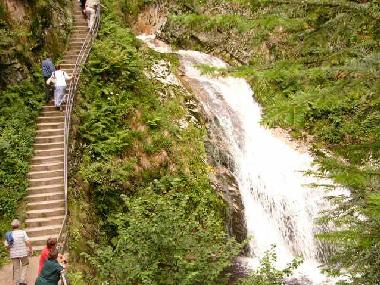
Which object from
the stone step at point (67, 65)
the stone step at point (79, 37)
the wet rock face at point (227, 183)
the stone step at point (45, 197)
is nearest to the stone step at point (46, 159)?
the stone step at point (45, 197)

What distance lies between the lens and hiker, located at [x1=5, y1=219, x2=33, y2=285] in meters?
10.4

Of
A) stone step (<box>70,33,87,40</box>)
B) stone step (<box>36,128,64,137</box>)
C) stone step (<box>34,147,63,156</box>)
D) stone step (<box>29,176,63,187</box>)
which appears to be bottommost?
stone step (<box>29,176,63,187</box>)

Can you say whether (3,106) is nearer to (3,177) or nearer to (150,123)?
(3,177)

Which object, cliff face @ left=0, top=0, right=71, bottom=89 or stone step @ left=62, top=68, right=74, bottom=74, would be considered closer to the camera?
cliff face @ left=0, top=0, right=71, bottom=89

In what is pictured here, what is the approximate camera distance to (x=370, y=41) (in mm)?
3566

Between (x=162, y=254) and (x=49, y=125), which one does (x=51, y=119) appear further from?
(x=162, y=254)

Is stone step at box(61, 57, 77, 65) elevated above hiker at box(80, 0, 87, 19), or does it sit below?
below

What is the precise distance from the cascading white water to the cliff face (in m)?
5.96

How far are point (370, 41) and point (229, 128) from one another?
1591cm

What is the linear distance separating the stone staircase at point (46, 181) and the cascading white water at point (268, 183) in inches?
204

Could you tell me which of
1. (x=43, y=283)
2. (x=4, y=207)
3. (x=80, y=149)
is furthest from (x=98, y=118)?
(x=43, y=283)

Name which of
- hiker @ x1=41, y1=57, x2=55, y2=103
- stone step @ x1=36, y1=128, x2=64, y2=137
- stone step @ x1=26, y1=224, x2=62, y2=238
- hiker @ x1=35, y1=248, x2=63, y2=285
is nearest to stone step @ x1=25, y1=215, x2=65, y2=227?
stone step @ x1=26, y1=224, x2=62, y2=238

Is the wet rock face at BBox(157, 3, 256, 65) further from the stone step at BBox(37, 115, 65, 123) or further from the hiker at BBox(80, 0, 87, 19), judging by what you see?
the stone step at BBox(37, 115, 65, 123)

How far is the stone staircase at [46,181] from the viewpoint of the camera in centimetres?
1282
